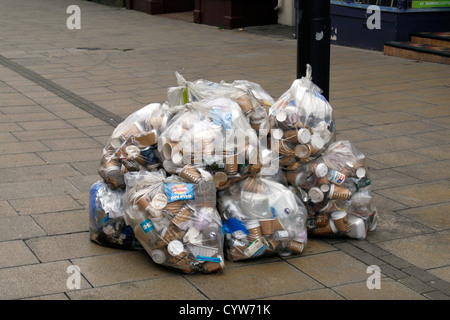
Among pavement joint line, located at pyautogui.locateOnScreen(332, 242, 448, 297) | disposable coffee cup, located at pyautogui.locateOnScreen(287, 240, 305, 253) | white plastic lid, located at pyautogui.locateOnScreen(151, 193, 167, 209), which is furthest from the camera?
disposable coffee cup, located at pyautogui.locateOnScreen(287, 240, 305, 253)

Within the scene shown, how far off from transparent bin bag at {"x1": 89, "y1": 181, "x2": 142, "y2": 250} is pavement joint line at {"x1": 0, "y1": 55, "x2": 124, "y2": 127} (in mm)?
3304

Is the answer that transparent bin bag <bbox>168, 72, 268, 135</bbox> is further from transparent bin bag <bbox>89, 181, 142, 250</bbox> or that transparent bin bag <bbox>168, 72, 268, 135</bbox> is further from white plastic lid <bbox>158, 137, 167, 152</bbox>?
transparent bin bag <bbox>89, 181, 142, 250</bbox>

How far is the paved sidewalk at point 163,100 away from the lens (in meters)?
4.10

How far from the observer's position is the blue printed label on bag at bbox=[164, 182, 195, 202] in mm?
4129

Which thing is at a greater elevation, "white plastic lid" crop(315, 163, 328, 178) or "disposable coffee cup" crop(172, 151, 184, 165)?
"disposable coffee cup" crop(172, 151, 184, 165)

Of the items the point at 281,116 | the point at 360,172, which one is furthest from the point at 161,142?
the point at 360,172

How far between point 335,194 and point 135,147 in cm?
132

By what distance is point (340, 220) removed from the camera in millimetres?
4629

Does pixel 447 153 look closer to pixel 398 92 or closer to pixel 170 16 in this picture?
pixel 398 92

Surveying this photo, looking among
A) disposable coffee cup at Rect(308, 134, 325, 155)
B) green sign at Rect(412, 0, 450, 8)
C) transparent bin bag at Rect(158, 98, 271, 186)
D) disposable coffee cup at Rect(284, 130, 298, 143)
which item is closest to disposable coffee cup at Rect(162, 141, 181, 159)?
transparent bin bag at Rect(158, 98, 271, 186)

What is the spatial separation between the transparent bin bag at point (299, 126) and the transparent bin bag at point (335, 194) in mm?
93

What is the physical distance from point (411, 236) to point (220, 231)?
1.38 meters

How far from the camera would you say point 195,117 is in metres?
4.48
